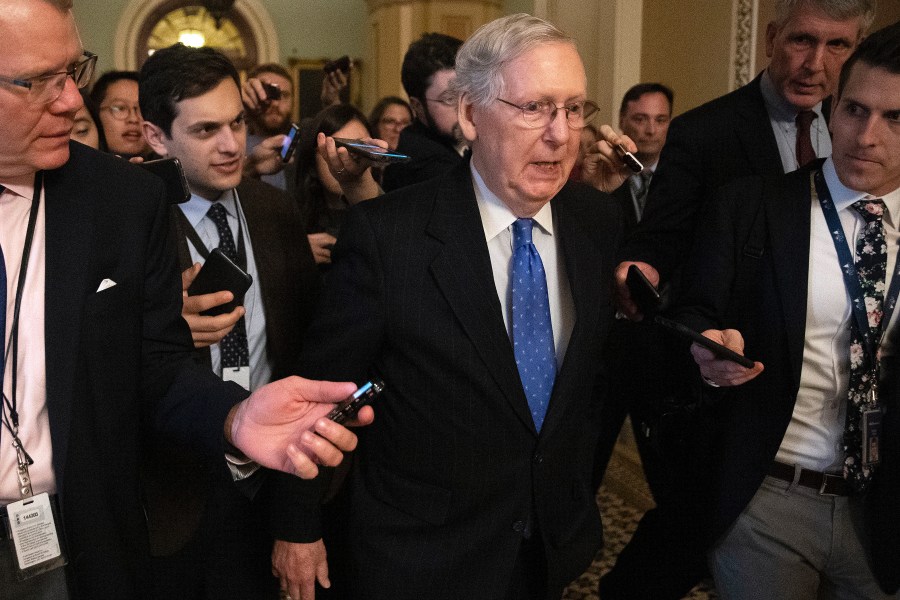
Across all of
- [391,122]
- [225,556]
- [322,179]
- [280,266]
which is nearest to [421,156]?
[322,179]

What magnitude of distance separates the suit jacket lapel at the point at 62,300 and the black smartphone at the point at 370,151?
898 mm

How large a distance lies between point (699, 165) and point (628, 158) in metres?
0.31

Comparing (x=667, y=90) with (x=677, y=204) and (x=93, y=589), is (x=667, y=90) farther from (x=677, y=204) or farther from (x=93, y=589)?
(x=93, y=589)

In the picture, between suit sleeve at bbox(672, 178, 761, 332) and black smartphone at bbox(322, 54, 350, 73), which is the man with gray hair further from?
black smartphone at bbox(322, 54, 350, 73)

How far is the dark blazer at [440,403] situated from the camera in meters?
1.66

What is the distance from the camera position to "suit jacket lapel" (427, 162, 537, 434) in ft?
5.42

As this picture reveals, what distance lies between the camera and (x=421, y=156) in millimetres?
2820

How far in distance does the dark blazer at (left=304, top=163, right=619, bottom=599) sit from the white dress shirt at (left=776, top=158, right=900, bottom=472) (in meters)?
0.47

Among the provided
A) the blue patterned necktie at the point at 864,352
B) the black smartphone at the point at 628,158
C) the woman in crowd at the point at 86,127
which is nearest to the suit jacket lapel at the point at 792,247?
the blue patterned necktie at the point at 864,352

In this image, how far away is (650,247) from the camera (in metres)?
2.29

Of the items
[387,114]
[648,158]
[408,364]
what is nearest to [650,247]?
[408,364]

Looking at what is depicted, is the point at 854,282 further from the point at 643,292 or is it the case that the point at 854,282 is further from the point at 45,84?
the point at 45,84

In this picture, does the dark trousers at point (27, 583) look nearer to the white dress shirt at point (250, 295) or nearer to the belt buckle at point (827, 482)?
the white dress shirt at point (250, 295)

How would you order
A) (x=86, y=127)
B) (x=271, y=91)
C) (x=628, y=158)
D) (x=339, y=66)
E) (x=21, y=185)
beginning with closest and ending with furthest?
1. (x=21, y=185)
2. (x=628, y=158)
3. (x=86, y=127)
4. (x=271, y=91)
5. (x=339, y=66)
